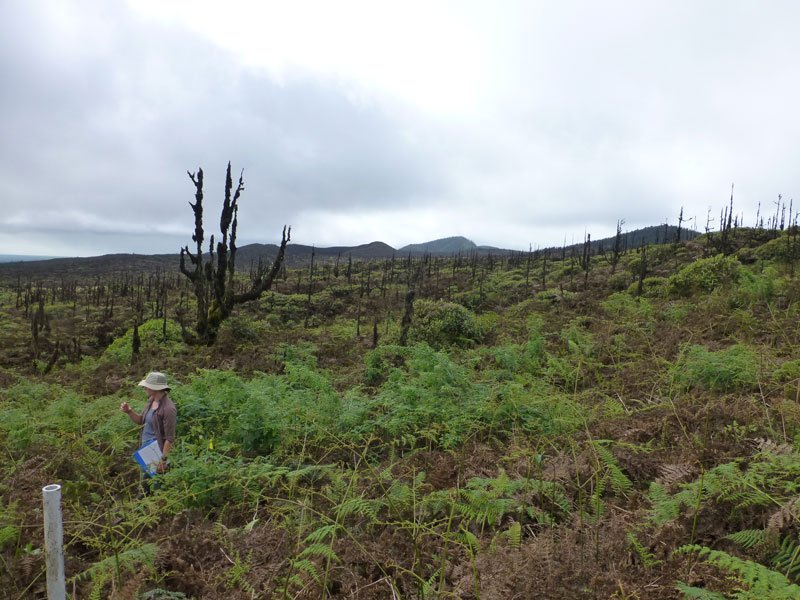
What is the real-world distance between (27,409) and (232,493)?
252 inches

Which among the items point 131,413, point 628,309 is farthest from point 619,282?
→ point 131,413

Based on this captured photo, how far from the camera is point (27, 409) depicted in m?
7.94

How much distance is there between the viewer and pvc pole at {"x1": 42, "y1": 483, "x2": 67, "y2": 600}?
89.0 inches

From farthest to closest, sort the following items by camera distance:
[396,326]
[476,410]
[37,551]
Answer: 1. [396,326]
2. [476,410]
3. [37,551]

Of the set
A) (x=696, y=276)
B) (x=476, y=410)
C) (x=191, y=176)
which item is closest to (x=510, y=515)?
(x=476, y=410)

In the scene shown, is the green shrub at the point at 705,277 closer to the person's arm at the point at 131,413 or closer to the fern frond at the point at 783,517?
the fern frond at the point at 783,517

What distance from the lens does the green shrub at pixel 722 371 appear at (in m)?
5.85

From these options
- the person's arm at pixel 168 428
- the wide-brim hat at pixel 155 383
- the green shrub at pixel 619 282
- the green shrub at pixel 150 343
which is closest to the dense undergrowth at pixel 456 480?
the person's arm at pixel 168 428

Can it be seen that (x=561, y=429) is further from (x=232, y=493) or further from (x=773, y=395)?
(x=232, y=493)

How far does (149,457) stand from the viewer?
4750 millimetres

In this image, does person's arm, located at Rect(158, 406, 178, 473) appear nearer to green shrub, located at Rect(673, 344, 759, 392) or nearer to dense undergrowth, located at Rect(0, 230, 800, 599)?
dense undergrowth, located at Rect(0, 230, 800, 599)

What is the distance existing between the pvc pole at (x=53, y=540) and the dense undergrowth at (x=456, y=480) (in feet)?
1.15

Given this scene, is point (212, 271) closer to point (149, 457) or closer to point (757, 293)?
point (149, 457)

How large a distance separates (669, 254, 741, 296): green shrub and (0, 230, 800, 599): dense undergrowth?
5.46 metres
